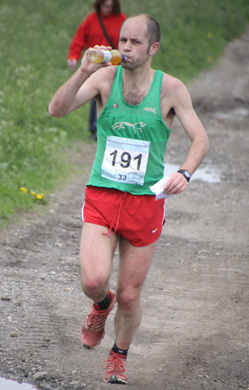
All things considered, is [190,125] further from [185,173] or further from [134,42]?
[134,42]

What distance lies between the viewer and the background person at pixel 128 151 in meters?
3.91

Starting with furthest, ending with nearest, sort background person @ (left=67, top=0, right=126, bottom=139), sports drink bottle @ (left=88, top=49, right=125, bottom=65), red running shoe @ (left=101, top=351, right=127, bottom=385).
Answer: background person @ (left=67, top=0, right=126, bottom=139) → red running shoe @ (left=101, top=351, right=127, bottom=385) → sports drink bottle @ (left=88, top=49, right=125, bottom=65)

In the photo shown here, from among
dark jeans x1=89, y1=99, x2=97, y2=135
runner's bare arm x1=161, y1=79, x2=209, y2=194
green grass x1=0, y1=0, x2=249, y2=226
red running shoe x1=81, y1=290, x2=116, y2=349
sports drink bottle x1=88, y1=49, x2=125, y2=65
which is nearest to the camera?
sports drink bottle x1=88, y1=49, x2=125, y2=65

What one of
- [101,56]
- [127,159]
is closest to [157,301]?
[127,159]

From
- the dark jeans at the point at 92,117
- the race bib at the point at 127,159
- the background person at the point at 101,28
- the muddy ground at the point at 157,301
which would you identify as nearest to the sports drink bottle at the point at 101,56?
the race bib at the point at 127,159

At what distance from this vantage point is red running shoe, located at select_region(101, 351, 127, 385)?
4.11 meters

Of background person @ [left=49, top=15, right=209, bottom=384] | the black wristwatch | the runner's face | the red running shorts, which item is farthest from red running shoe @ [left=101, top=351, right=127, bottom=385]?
the runner's face

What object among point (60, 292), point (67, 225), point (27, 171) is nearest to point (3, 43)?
point (27, 171)

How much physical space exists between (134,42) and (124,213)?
1.05 meters

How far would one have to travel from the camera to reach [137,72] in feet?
13.1

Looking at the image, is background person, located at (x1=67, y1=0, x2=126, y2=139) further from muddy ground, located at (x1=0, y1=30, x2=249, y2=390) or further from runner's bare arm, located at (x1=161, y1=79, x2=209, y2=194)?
runner's bare arm, located at (x1=161, y1=79, x2=209, y2=194)

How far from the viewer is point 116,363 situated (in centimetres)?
415

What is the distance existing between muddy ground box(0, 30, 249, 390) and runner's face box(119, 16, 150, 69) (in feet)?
6.74

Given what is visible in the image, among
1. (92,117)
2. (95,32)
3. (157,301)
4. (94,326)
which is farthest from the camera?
(92,117)
